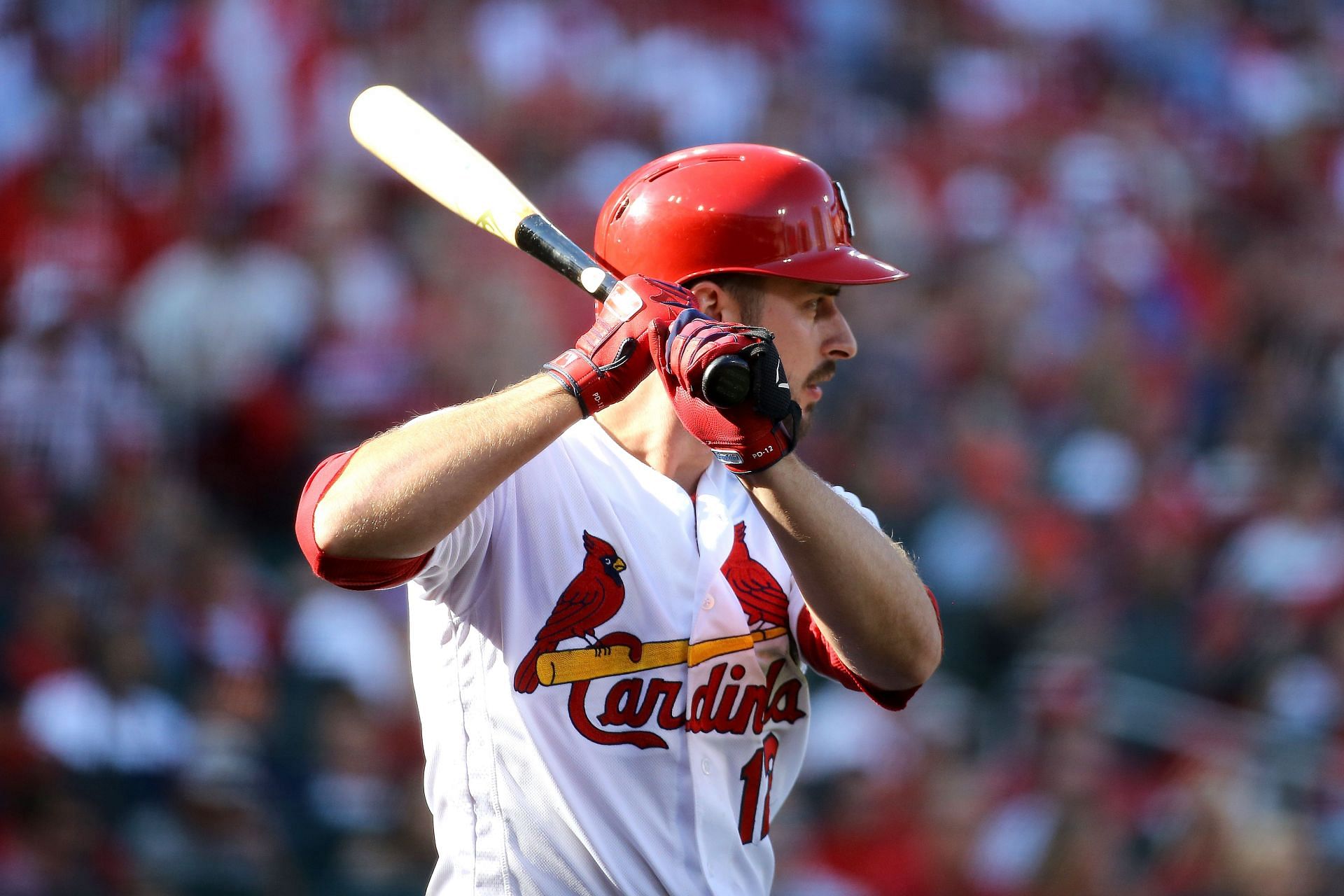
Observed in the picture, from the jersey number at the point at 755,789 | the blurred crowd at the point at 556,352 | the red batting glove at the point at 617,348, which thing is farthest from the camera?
the blurred crowd at the point at 556,352

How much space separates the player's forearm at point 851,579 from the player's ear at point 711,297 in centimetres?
38

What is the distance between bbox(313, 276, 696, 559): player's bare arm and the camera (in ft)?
5.91

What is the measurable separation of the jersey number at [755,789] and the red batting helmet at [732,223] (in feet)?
2.25

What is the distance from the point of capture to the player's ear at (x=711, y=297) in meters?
2.26

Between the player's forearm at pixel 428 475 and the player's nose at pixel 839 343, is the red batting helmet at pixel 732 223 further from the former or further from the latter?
the player's forearm at pixel 428 475

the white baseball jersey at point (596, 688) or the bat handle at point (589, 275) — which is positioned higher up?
the bat handle at point (589, 275)

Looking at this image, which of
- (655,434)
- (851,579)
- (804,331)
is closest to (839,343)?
(804,331)

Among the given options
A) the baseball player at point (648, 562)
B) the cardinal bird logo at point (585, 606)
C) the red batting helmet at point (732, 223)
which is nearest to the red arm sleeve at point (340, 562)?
the baseball player at point (648, 562)

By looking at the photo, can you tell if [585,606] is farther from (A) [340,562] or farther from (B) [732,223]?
(B) [732,223]

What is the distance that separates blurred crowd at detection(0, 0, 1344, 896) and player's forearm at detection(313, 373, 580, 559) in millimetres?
2805

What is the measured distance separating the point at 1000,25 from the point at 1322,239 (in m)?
1.91

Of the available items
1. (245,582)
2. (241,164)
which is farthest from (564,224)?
(245,582)

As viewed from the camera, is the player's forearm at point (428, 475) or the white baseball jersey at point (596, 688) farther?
the white baseball jersey at point (596, 688)

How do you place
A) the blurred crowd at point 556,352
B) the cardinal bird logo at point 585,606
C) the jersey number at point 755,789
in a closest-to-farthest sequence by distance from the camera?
the cardinal bird logo at point 585,606, the jersey number at point 755,789, the blurred crowd at point 556,352
